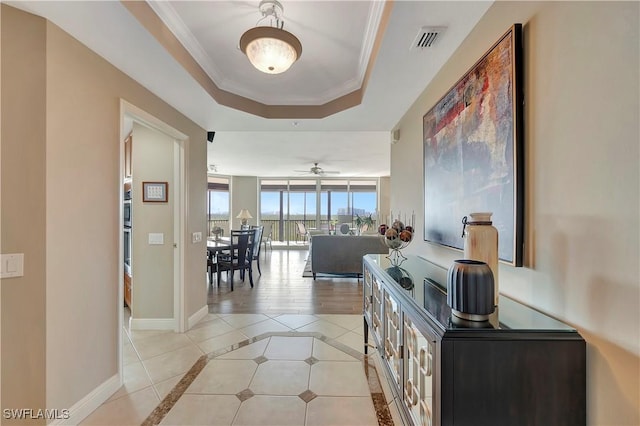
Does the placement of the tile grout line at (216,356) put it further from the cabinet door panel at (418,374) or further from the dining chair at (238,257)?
the dining chair at (238,257)

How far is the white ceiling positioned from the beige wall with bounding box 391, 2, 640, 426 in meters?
0.57

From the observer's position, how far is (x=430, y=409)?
1.06 meters

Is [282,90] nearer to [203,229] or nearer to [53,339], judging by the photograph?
[203,229]

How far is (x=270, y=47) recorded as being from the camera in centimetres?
170

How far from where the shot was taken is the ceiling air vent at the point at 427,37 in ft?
5.37

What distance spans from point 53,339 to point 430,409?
2.12 metres

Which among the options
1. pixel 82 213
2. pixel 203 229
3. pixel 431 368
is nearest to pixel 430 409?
pixel 431 368

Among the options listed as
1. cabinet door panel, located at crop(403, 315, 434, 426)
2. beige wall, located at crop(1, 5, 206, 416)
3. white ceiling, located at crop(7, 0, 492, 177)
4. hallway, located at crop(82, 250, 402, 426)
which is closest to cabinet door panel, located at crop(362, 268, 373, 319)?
hallway, located at crop(82, 250, 402, 426)

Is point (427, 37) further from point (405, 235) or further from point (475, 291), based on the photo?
point (475, 291)

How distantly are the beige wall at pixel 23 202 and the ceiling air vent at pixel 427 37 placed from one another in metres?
2.21

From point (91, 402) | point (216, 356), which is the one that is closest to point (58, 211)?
point (91, 402)

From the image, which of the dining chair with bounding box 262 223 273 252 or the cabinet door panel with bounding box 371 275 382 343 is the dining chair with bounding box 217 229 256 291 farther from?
the dining chair with bounding box 262 223 273 252

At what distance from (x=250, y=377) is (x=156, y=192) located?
2.29 m

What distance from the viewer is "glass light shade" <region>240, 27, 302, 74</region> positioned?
166 cm
